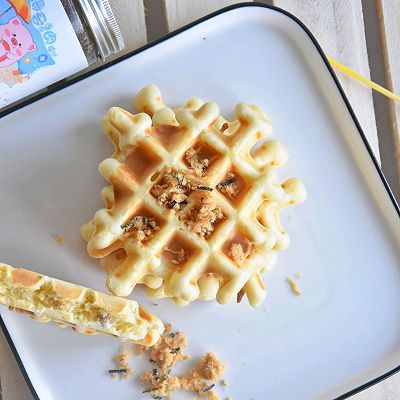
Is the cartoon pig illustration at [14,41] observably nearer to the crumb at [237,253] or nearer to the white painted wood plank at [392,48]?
the crumb at [237,253]

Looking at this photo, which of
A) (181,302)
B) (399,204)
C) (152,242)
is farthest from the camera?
(399,204)

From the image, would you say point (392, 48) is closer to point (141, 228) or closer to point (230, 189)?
point (230, 189)

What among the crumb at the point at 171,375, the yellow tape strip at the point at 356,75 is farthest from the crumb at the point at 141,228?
the yellow tape strip at the point at 356,75

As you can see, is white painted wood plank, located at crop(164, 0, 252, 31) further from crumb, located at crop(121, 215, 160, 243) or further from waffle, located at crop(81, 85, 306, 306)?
crumb, located at crop(121, 215, 160, 243)

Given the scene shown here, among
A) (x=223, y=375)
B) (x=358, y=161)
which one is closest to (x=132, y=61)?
(x=358, y=161)

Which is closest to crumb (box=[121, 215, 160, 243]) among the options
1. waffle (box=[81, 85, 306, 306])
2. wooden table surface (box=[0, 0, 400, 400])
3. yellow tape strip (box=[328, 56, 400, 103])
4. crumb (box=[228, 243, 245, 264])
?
waffle (box=[81, 85, 306, 306])

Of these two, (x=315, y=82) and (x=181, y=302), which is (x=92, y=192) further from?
(x=315, y=82)
